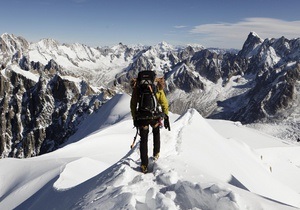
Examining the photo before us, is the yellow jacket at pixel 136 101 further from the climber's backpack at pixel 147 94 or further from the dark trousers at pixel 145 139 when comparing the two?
the dark trousers at pixel 145 139

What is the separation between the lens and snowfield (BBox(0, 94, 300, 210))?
8.73 metres

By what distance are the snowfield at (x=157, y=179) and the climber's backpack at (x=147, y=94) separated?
6.75 ft

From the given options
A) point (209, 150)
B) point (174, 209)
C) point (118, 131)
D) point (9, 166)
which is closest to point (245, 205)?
point (174, 209)

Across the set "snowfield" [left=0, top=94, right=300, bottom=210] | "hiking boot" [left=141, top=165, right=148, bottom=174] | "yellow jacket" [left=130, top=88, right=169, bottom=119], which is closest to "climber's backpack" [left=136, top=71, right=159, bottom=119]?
"yellow jacket" [left=130, top=88, right=169, bottom=119]

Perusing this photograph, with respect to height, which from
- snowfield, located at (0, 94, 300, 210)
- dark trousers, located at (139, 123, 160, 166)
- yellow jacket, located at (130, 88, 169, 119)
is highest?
yellow jacket, located at (130, 88, 169, 119)

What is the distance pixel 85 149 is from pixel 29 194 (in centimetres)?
1131

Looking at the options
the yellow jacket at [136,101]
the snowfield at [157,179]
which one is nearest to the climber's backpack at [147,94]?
the yellow jacket at [136,101]

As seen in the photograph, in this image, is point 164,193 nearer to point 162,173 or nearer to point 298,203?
point 162,173

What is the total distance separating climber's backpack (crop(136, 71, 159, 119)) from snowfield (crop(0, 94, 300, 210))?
206cm

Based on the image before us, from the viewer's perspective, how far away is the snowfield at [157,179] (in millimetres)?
8734

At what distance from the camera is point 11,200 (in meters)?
19.1

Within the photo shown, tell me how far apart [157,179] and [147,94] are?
3194mm

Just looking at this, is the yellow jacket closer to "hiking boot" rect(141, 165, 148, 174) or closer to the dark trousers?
the dark trousers

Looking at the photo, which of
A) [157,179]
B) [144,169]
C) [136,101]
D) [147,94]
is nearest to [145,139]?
[144,169]
